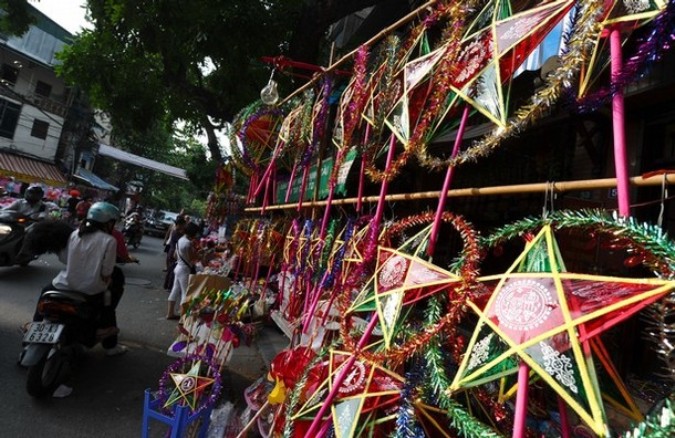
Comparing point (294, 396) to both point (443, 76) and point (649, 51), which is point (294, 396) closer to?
point (443, 76)

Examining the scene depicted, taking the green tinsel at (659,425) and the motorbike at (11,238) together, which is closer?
the green tinsel at (659,425)

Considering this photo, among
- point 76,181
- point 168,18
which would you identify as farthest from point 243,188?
point 76,181

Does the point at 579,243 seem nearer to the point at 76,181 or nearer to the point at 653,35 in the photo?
the point at 653,35

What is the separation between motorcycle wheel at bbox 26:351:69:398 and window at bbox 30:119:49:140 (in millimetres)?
23618

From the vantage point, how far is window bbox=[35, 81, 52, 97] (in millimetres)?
21500

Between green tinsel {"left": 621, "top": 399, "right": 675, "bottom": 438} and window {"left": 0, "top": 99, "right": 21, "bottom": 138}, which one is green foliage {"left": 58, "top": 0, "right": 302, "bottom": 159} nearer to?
green tinsel {"left": 621, "top": 399, "right": 675, "bottom": 438}

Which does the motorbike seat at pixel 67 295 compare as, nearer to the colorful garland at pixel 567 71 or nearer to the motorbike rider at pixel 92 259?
the motorbike rider at pixel 92 259

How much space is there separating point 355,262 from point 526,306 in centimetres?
138

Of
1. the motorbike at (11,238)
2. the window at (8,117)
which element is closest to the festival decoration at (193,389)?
the motorbike at (11,238)

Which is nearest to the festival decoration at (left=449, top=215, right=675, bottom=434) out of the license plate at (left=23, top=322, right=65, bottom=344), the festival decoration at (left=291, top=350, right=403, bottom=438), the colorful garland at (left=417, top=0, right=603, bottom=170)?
the colorful garland at (left=417, top=0, right=603, bottom=170)

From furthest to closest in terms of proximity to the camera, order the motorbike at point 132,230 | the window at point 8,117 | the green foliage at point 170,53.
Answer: the window at point 8,117 < the motorbike at point 132,230 < the green foliage at point 170,53

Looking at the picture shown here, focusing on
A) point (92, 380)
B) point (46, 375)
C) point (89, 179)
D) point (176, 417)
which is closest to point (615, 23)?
point (176, 417)

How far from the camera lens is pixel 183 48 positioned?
21.5 ft

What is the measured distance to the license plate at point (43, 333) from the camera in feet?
10.0
